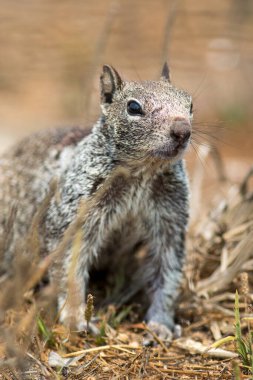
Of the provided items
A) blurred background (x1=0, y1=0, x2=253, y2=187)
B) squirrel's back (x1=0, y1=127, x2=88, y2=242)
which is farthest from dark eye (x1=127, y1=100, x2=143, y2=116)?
blurred background (x1=0, y1=0, x2=253, y2=187)

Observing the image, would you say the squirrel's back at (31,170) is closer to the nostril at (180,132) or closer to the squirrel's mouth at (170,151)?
the squirrel's mouth at (170,151)

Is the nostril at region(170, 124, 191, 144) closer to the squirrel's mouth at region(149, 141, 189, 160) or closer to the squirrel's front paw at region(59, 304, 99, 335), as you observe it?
the squirrel's mouth at region(149, 141, 189, 160)

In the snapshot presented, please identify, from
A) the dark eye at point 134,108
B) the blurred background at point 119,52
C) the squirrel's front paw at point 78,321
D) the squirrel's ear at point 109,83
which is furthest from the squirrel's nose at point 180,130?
the blurred background at point 119,52

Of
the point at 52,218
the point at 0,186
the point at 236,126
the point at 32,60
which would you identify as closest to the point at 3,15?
the point at 32,60

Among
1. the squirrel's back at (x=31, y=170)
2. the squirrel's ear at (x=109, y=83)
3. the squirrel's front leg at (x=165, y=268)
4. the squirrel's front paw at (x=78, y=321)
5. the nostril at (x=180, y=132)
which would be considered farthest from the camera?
the squirrel's back at (x=31, y=170)

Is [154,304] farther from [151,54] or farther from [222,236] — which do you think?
[151,54]

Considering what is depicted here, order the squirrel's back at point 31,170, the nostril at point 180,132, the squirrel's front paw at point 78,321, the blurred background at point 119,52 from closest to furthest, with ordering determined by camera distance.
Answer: the nostril at point 180,132, the squirrel's front paw at point 78,321, the squirrel's back at point 31,170, the blurred background at point 119,52

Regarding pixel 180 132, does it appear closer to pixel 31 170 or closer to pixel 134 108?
pixel 134 108

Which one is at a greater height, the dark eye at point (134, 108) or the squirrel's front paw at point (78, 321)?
the dark eye at point (134, 108)
